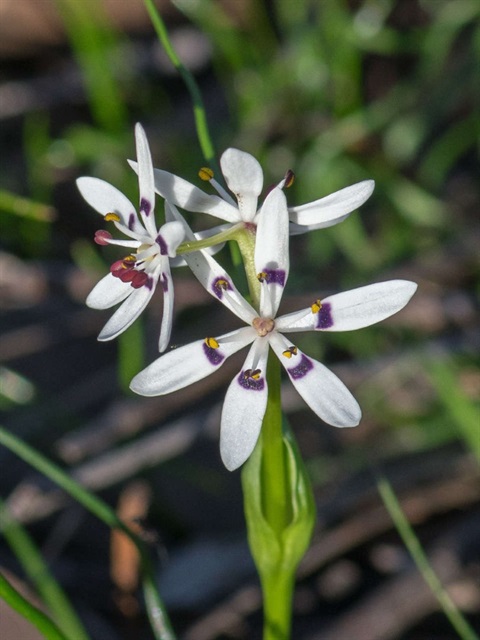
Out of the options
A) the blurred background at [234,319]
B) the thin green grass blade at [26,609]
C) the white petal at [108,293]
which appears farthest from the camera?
the blurred background at [234,319]

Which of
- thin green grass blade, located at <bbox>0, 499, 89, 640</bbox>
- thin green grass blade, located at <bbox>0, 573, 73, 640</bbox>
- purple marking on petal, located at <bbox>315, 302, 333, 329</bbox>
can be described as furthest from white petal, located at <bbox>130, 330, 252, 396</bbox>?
thin green grass blade, located at <bbox>0, 499, 89, 640</bbox>

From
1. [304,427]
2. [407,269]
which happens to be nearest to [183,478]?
[304,427]

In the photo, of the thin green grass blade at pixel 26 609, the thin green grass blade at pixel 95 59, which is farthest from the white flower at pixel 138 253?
the thin green grass blade at pixel 95 59

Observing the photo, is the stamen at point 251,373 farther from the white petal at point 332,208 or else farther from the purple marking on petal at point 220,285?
the white petal at point 332,208

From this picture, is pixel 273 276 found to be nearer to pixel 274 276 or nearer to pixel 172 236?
pixel 274 276

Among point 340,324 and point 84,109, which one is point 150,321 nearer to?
point 84,109
